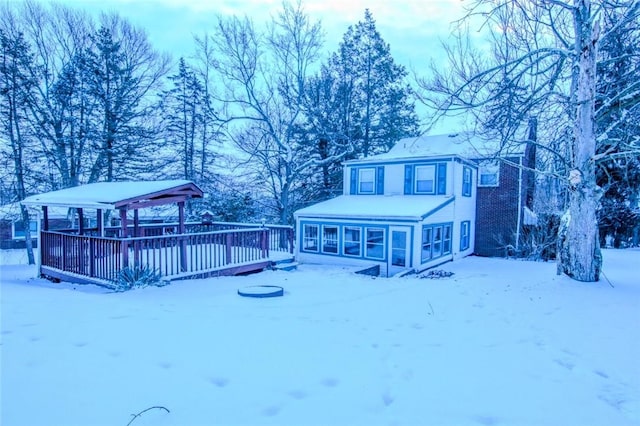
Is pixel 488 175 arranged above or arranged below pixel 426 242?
above

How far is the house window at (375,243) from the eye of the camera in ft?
45.9

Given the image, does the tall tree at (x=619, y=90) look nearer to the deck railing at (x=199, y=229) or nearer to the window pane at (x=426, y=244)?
the window pane at (x=426, y=244)

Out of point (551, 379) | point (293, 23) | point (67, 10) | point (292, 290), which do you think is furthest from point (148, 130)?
point (551, 379)

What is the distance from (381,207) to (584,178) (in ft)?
25.1

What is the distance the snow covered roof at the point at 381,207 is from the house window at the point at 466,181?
1.70 metres

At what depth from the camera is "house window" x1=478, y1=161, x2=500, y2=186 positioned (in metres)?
17.3

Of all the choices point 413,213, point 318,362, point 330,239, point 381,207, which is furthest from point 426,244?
point 318,362

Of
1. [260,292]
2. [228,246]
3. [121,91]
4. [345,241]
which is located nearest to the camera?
[260,292]

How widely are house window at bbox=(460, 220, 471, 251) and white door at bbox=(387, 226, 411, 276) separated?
448 centimetres

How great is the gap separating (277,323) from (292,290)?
110 inches

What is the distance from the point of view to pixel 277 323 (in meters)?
4.66

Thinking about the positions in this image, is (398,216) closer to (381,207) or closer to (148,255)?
(381,207)

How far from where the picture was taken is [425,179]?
51.1ft

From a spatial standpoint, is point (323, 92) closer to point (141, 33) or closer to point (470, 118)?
point (141, 33)
